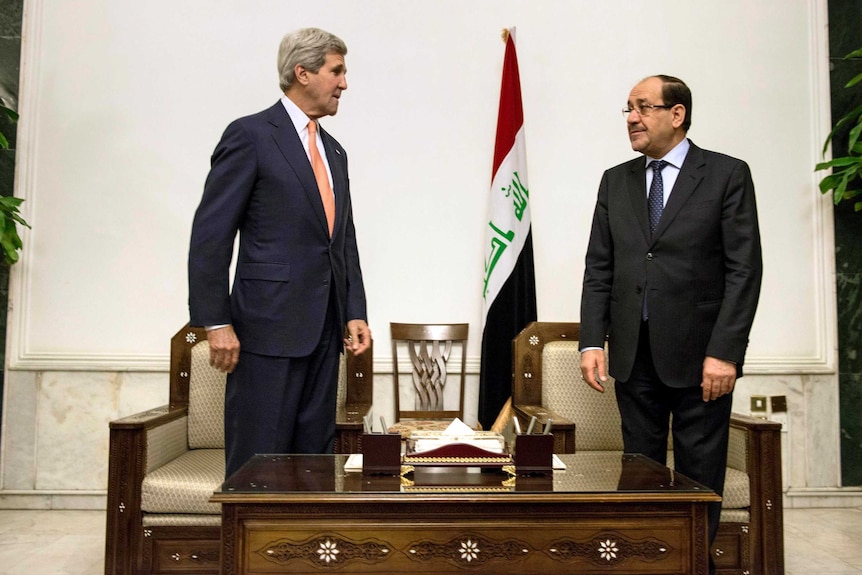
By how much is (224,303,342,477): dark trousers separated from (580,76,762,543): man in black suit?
802 millimetres

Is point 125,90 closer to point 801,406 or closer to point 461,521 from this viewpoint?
point 461,521

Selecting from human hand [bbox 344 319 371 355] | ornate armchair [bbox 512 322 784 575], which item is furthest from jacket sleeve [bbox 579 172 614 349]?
human hand [bbox 344 319 371 355]

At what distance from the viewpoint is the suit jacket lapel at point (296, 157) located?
2.10 metres

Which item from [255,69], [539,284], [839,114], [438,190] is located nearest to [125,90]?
[255,69]

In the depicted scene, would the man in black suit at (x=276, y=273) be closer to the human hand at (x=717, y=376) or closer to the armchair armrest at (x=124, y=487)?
the armchair armrest at (x=124, y=487)

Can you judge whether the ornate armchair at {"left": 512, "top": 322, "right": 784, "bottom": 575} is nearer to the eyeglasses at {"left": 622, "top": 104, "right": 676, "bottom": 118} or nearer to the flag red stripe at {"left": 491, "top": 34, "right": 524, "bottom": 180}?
the eyeglasses at {"left": 622, "top": 104, "right": 676, "bottom": 118}

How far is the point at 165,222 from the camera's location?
150 inches

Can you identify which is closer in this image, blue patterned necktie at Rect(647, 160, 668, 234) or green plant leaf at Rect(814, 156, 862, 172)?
blue patterned necktie at Rect(647, 160, 668, 234)

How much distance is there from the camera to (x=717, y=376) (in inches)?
81.2

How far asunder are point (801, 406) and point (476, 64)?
248 cm

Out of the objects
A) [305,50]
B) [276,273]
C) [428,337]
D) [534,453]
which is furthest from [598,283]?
[428,337]

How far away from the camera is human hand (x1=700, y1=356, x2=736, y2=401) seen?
6.77 feet

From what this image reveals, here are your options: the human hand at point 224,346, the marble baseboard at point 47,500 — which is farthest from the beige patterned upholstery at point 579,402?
the marble baseboard at point 47,500

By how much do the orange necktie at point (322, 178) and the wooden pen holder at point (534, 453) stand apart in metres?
0.81
